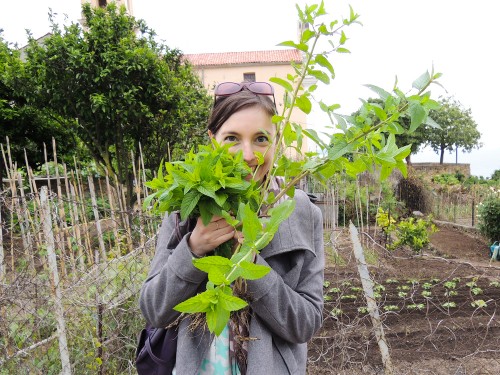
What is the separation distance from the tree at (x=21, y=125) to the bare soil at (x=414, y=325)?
6278mm

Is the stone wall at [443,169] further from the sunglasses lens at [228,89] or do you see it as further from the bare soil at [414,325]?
the sunglasses lens at [228,89]

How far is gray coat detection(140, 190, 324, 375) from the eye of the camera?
93 centimetres

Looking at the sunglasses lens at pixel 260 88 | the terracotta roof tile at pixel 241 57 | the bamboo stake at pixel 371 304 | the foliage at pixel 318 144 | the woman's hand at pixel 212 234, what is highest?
the terracotta roof tile at pixel 241 57

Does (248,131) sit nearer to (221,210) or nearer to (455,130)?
(221,210)

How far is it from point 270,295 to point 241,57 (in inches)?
1094

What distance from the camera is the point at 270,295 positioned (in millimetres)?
936

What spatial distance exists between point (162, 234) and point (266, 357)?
1.37 ft

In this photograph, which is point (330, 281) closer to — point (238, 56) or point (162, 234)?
point (162, 234)

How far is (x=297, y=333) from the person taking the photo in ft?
3.28

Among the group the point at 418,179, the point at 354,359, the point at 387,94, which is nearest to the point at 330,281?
the point at 354,359

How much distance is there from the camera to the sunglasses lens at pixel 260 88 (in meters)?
1.08

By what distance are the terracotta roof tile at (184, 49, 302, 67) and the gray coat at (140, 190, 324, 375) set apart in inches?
1008

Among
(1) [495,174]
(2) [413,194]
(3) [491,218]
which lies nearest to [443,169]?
(1) [495,174]

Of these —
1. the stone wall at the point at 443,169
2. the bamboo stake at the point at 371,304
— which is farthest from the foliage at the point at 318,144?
the stone wall at the point at 443,169
